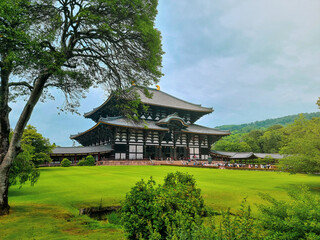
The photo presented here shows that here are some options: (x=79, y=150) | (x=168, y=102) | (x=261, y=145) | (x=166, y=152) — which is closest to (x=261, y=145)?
(x=261, y=145)

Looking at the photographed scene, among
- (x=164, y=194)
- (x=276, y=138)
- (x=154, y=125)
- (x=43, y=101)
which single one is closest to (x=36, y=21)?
(x=43, y=101)

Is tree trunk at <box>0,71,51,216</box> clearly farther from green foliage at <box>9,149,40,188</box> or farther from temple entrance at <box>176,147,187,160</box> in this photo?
temple entrance at <box>176,147,187,160</box>

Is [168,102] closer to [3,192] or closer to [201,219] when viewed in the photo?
[3,192]

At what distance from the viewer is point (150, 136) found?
43219mm

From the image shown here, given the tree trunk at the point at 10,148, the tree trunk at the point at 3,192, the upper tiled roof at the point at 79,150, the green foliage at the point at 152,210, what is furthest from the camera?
the upper tiled roof at the point at 79,150

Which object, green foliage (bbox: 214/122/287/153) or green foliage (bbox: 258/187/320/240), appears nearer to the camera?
green foliage (bbox: 258/187/320/240)

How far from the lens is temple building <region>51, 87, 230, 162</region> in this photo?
38.9 meters

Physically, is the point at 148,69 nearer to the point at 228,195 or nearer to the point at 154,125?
the point at 228,195

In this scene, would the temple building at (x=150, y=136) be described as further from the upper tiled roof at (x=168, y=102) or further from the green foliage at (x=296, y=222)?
the green foliage at (x=296, y=222)

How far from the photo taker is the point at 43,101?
1109 centimetres

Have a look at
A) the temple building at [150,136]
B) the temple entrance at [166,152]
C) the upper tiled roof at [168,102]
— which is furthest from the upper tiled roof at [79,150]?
the upper tiled roof at [168,102]

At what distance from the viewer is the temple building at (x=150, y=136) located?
38.9 meters

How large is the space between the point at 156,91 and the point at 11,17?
4846 cm

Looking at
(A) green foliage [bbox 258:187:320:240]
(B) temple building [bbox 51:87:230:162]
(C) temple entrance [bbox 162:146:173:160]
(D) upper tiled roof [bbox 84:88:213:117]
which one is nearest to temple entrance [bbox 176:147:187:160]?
(B) temple building [bbox 51:87:230:162]
